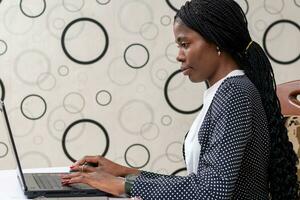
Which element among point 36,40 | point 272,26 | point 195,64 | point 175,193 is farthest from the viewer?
point 272,26

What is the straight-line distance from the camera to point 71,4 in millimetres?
2227

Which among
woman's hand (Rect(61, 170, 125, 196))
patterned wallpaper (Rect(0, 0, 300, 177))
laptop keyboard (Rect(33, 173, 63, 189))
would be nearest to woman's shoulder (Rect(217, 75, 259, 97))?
woman's hand (Rect(61, 170, 125, 196))

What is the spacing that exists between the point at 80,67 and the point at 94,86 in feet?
0.36

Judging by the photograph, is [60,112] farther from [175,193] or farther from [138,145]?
[175,193]

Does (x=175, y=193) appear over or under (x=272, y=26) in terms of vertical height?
under

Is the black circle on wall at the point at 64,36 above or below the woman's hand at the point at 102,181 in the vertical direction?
above

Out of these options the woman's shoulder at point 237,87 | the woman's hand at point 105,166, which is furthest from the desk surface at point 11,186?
the woman's shoulder at point 237,87

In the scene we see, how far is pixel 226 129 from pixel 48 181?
517 millimetres

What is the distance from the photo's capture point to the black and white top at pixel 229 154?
1.14 metres

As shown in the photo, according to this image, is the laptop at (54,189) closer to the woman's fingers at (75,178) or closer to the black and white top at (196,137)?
the woman's fingers at (75,178)

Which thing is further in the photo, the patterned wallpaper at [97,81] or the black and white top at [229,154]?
the patterned wallpaper at [97,81]

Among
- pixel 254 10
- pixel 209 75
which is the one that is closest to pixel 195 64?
pixel 209 75

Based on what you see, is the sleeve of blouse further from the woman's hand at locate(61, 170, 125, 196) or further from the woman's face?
the woman's face

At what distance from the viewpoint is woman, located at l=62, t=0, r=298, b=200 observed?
3.79 ft
